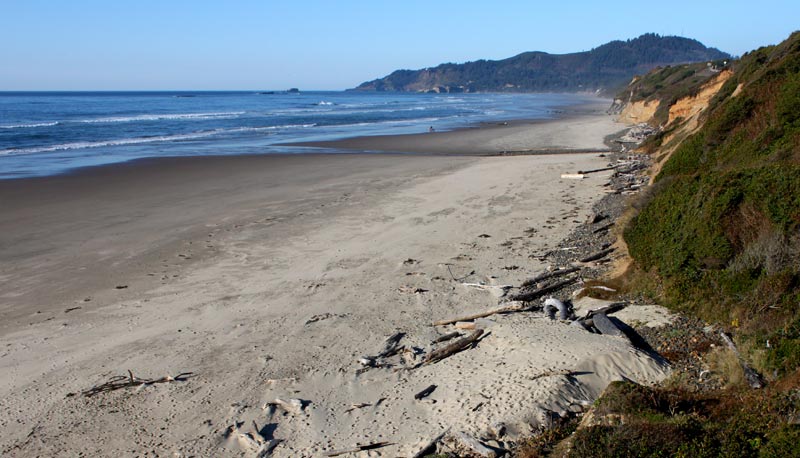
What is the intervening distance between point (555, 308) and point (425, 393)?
300 cm

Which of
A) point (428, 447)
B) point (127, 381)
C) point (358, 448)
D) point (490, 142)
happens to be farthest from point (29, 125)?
point (428, 447)

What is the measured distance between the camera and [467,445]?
5.62 m

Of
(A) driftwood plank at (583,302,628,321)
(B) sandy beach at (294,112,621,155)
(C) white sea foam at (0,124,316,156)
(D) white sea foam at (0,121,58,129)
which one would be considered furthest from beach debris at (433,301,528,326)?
(D) white sea foam at (0,121,58,129)

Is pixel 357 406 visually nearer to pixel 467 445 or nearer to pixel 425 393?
pixel 425 393

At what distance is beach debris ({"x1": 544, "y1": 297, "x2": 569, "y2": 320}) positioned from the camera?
28.3ft

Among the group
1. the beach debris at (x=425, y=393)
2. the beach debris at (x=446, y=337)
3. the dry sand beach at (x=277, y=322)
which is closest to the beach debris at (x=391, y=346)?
the dry sand beach at (x=277, y=322)

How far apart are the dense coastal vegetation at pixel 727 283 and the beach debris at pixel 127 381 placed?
418cm

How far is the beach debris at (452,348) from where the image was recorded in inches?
297

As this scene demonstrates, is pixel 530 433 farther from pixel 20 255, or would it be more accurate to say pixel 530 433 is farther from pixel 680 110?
pixel 680 110

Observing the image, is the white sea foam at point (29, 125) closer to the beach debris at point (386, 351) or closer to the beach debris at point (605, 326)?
the beach debris at point (386, 351)

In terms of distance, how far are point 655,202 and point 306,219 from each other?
8628mm

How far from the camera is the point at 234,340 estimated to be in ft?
27.8

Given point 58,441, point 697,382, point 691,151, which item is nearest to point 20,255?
point 58,441

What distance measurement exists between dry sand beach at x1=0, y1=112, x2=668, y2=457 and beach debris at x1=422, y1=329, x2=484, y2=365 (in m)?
0.11
